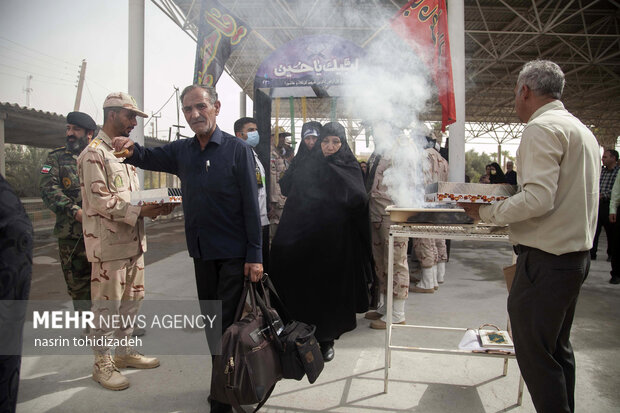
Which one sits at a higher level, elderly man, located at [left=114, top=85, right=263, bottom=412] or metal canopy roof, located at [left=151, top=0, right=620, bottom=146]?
metal canopy roof, located at [left=151, top=0, right=620, bottom=146]

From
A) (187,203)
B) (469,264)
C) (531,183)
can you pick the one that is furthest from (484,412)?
(469,264)

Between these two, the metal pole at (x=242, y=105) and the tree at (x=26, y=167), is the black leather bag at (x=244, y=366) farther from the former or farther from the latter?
the tree at (x=26, y=167)

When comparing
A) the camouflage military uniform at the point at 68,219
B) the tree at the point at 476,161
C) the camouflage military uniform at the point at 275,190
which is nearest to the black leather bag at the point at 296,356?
the camouflage military uniform at the point at 68,219

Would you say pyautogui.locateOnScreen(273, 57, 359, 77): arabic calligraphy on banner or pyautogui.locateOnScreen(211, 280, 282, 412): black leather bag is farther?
pyautogui.locateOnScreen(273, 57, 359, 77): arabic calligraphy on banner

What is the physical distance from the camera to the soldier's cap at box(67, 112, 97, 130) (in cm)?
352

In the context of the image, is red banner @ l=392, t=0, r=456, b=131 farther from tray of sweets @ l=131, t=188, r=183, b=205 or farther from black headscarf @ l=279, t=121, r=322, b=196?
tray of sweets @ l=131, t=188, r=183, b=205

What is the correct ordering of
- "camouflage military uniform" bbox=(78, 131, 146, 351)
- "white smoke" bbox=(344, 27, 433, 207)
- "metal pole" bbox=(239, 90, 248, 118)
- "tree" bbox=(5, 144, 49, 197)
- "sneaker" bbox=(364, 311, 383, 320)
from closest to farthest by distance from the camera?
1. "camouflage military uniform" bbox=(78, 131, 146, 351)
2. "white smoke" bbox=(344, 27, 433, 207)
3. "sneaker" bbox=(364, 311, 383, 320)
4. "metal pole" bbox=(239, 90, 248, 118)
5. "tree" bbox=(5, 144, 49, 197)

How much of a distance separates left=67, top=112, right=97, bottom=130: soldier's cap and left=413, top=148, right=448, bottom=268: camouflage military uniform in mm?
3281

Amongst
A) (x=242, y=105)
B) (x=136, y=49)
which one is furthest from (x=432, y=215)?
(x=242, y=105)

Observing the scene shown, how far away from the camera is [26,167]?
80.6ft

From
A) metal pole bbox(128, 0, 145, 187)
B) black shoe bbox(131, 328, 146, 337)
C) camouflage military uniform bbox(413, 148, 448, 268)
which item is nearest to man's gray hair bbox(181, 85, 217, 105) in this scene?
black shoe bbox(131, 328, 146, 337)

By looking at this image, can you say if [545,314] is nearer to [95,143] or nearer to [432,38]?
[95,143]

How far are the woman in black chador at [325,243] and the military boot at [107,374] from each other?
1.26 metres

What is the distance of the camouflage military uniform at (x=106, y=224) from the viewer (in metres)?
2.58
